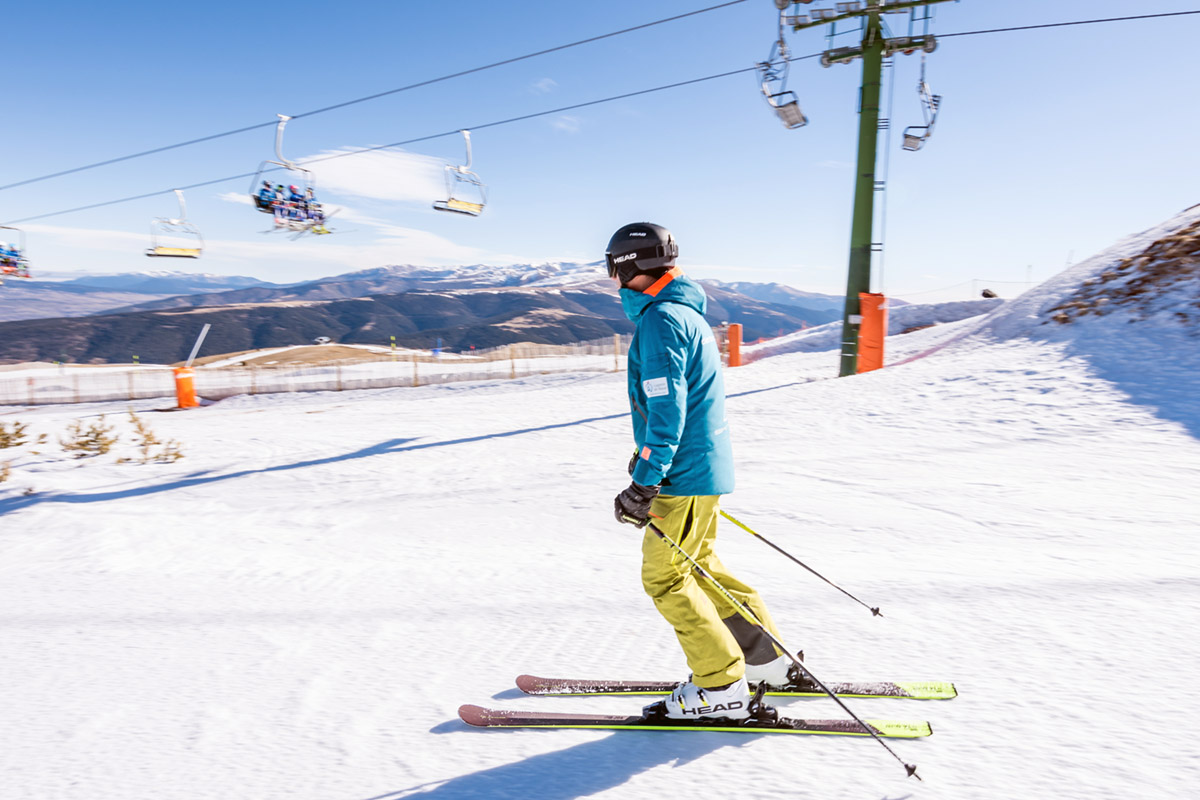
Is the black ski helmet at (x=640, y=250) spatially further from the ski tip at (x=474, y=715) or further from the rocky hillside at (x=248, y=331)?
the rocky hillside at (x=248, y=331)

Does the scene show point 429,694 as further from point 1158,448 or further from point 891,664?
point 1158,448

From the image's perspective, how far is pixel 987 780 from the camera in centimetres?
210

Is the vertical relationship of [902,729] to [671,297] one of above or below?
below

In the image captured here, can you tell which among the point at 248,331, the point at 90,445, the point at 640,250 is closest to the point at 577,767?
the point at 640,250

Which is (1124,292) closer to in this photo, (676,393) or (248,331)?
(676,393)

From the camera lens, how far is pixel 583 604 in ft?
12.3

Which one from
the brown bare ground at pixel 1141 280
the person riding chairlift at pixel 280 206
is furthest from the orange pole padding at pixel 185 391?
the brown bare ground at pixel 1141 280

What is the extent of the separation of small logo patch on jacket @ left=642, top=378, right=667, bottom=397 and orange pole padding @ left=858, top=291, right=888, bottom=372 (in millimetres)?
10162

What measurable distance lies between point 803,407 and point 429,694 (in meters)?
7.39

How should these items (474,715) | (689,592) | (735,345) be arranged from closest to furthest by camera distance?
(689,592) < (474,715) < (735,345)

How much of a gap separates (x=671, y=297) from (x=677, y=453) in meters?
0.63

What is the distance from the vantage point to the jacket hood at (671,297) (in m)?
2.48

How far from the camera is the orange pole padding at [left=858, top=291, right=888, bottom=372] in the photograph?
11.3m

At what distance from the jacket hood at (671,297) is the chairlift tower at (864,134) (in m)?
9.74
